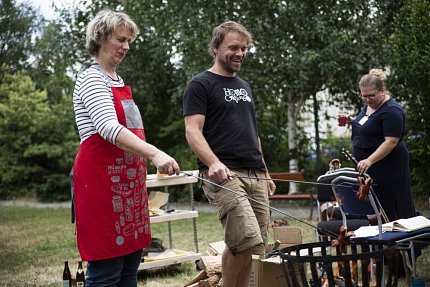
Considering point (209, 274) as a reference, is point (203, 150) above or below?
above

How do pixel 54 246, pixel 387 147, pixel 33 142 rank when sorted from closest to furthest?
pixel 387 147, pixel 54 246, pixel 33 142

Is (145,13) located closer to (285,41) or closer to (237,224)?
(285,41)

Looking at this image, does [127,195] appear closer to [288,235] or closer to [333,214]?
[288,235]

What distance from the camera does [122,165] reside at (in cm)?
281

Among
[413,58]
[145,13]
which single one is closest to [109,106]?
[413,58]

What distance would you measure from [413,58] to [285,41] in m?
2.41

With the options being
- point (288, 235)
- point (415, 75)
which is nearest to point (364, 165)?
point (288, 235)

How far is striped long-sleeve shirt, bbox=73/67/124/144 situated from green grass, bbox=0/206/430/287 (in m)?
2.78

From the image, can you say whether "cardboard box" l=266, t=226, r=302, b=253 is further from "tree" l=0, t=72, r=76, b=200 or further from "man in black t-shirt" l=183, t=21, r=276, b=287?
"tree" l=0, t=72, r=76, b=200

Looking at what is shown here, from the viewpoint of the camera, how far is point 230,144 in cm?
367

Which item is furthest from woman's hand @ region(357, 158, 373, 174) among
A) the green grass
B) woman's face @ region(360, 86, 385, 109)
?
the green grass

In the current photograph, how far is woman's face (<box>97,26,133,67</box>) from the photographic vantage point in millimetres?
2873

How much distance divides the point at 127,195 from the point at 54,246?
17.6 ft

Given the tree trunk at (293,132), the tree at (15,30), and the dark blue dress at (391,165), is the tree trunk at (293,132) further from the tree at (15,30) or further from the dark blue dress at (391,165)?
the dark blue dress at (391,165)
